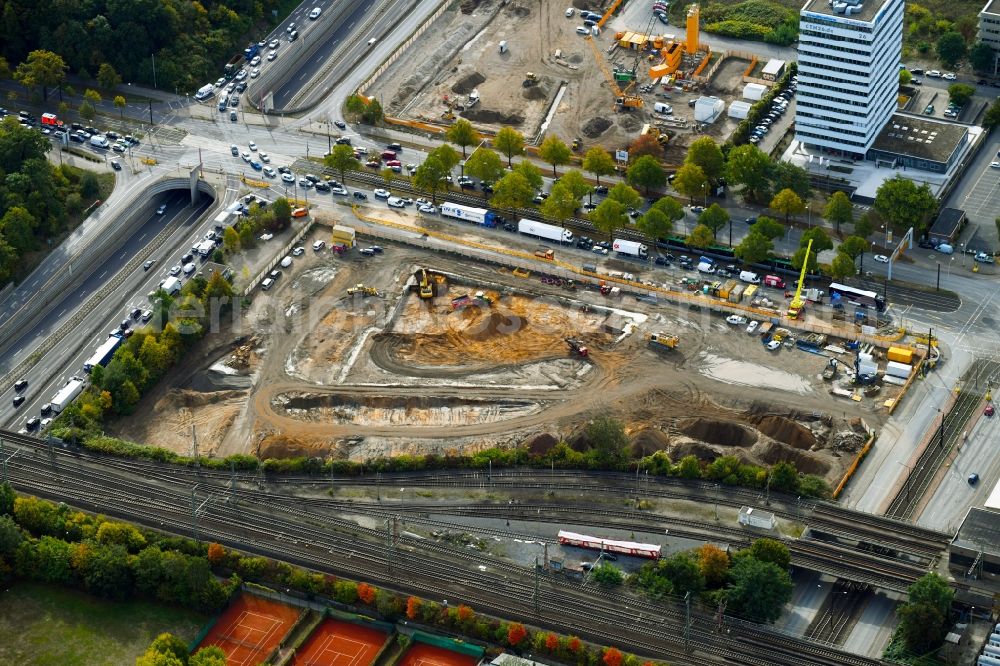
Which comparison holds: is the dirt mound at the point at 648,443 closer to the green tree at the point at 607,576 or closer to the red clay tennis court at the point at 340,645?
the green tree at the point at 607,576

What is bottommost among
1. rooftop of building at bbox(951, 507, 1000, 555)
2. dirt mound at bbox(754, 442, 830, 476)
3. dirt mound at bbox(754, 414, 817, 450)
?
rooftop of building at bbox(951, 507, 1000, 555)

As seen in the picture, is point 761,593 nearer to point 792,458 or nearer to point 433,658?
point 792,458

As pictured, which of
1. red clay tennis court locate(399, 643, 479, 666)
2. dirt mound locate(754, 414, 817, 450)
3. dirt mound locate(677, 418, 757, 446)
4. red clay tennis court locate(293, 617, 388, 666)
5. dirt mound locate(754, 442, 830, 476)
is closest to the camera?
red clay tennis court locate(399, 643, 479, 666)

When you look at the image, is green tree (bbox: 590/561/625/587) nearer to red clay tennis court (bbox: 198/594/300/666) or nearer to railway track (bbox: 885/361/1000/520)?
railway track (bbox: 885/361/1000/520)

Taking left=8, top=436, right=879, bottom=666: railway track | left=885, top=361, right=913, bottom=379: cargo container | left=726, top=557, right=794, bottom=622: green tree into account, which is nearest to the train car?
left=8, top=436, right=879, bottom=666: railway track

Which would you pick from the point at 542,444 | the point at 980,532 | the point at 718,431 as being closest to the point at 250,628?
the point at 542,444

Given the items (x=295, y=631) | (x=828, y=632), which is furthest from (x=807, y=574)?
(x=295, y=631)

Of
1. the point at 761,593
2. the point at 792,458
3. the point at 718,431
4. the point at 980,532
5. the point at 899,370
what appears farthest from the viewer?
the point at 899,370

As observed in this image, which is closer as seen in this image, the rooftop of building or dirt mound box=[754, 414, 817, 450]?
the rooftop of building
